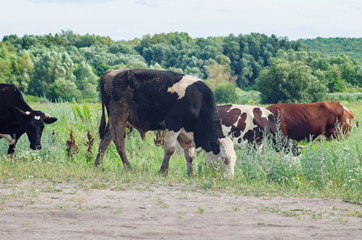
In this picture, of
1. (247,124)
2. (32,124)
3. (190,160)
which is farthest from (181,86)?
(32,124)

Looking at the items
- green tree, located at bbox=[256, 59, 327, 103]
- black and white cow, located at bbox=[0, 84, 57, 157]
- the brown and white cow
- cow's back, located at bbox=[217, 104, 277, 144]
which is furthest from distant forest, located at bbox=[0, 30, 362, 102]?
black and white cow, located at bbox=[0, 84, 57, 157]

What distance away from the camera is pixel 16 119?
11359mm

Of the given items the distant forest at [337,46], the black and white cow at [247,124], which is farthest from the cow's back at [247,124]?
the distant forest at [337,46]

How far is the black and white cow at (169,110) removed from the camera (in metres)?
9.80

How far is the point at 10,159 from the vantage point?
1097 centimetres

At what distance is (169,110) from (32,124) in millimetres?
3124

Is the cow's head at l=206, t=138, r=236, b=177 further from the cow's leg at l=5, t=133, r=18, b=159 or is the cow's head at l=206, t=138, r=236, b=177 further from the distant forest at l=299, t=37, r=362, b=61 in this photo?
the distant forest at l=299, t=37, r=362, b=61

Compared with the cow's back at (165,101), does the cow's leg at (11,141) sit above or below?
below

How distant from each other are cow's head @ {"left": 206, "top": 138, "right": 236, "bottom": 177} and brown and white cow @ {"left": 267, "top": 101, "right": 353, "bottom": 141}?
465cm

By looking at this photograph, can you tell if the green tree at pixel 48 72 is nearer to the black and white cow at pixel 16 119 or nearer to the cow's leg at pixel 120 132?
the black and white cow at pixel 16 119

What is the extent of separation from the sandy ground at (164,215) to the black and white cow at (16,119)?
9.12ft

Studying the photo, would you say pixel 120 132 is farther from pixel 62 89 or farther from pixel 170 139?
pixel 62 89

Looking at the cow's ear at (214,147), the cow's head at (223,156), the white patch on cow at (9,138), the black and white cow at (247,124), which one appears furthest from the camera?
the black and white cow at (247,124)

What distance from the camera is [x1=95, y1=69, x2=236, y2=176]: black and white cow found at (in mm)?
9805
